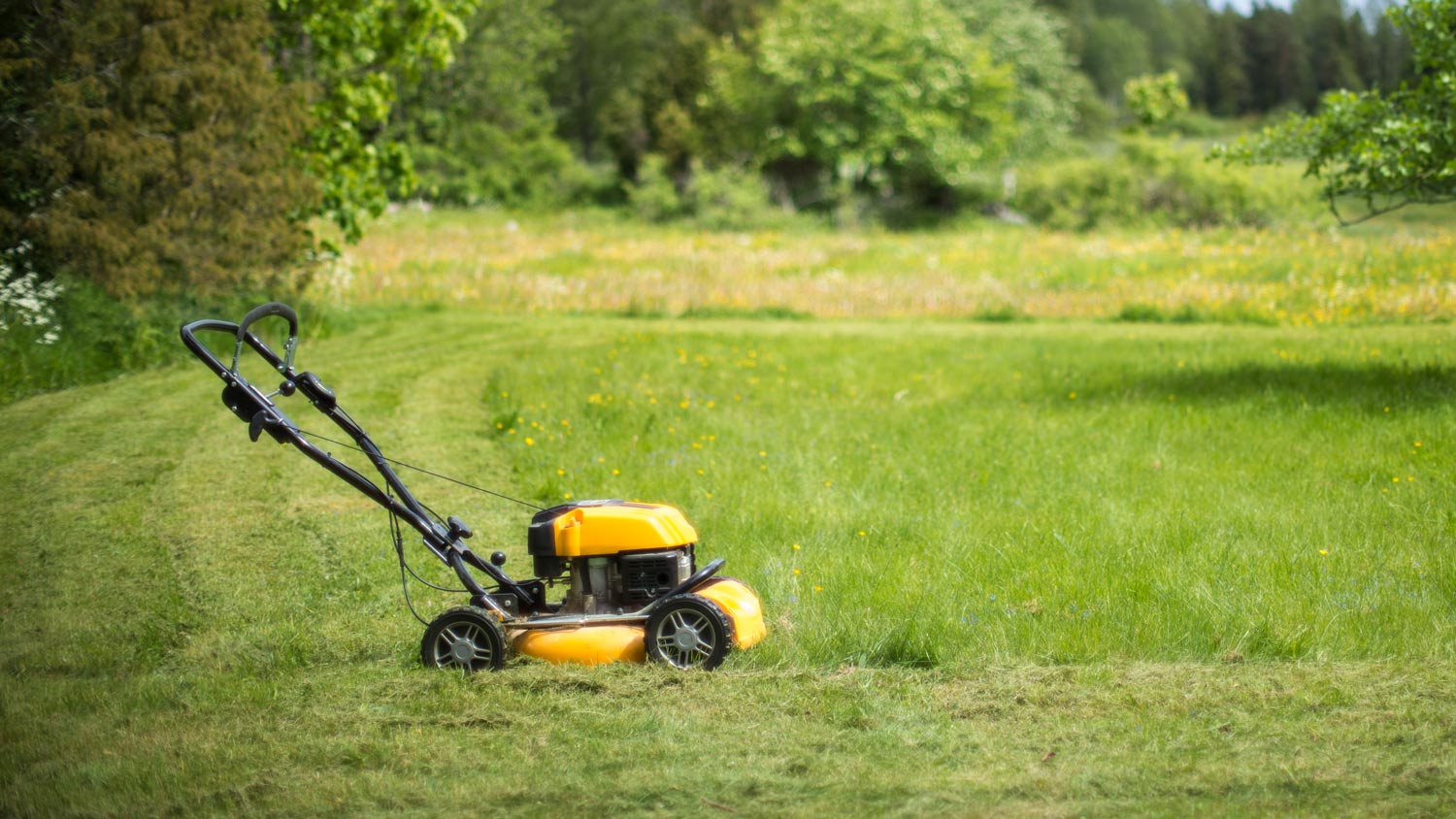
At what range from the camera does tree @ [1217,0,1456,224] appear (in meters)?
10.5

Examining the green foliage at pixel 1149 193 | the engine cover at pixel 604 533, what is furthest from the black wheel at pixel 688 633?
the green foliage at pixel 1149 193

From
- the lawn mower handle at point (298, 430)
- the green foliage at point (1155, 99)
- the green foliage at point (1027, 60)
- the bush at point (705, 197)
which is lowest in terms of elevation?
the lawn mower handle at point (298, 430)

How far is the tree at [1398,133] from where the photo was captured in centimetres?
1051

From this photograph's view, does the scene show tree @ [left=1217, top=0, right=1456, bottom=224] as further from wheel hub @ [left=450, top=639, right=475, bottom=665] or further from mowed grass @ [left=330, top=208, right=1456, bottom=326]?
wheel hub @ [left=450, top=639, right=475, bottom=665]

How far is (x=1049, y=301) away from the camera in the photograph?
19047 millimetres

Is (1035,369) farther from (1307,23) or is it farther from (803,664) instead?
(1307,23)

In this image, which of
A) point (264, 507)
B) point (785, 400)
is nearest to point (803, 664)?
point (264, 507)

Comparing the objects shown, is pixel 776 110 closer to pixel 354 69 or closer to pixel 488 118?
pixel 488 118

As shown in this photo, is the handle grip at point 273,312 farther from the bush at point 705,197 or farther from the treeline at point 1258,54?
the treeline at point 1258,54

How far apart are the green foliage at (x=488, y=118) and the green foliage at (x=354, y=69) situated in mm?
25505

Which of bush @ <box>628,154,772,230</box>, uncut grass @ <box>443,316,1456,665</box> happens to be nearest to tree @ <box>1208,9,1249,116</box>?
bush @ <box>628,154,772,230</box>

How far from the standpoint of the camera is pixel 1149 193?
32312 millimetres

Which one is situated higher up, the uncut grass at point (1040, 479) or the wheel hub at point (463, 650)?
the wheel hub at point (463, 650)

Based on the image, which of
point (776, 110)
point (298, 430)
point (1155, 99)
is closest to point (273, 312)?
point (298, 430)
